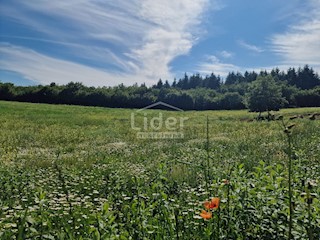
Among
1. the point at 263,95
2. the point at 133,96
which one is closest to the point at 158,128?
Answer: the point at 263,95

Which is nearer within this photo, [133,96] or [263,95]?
[263,95]

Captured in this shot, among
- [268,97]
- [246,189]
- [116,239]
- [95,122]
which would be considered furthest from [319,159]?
[268,97]

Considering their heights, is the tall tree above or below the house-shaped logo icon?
above

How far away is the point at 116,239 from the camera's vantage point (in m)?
2.58

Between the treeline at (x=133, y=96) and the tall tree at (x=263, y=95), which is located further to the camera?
the treeline at (x=133, y=96)

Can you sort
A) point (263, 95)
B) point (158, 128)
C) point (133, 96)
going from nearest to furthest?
point (158, 128), point (263, 95), point (133, 96)

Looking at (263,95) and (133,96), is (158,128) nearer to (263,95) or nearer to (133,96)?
(263,95)

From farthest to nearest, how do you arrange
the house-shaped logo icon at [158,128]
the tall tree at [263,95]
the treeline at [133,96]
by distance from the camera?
the treeline at [133,96], the tall tree at [263,95], the house-shaped logo icon at [158,128]

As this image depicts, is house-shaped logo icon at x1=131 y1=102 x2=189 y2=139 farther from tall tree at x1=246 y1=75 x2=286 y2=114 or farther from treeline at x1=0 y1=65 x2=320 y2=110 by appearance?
treeline at x1=0 y1=65 x2=320 y2=110

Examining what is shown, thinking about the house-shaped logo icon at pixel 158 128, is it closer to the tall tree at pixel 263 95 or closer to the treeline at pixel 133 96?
the tall tree at pixel 263 95

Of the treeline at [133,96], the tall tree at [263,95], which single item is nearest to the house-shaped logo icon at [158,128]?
the tall tree at [263,95]

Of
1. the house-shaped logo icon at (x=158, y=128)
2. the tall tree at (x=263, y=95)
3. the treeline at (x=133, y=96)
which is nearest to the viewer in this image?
the house-shaped logo icon at (x=158, y=128)

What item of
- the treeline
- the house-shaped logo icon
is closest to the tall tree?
the treeline

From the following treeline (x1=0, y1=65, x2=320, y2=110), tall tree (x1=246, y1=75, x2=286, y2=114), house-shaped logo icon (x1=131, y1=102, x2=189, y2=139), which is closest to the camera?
house-shaped logo icon (x1=131, y1=102, x2=189, y2=139)
